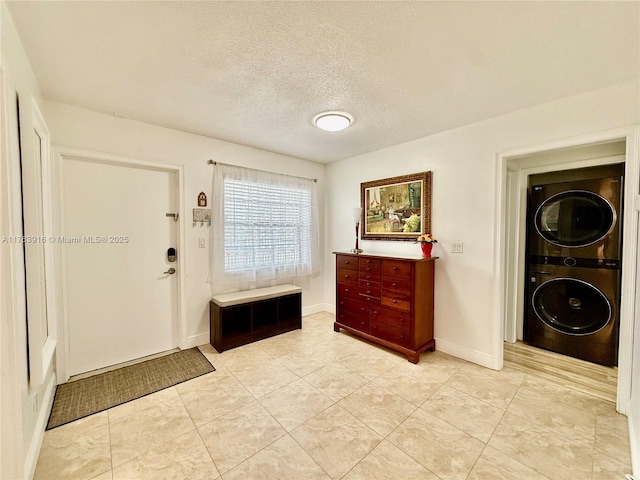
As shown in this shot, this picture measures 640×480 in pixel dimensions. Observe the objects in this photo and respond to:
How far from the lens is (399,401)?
2111 millimetres

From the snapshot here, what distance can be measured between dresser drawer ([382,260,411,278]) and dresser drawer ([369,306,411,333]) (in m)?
0.39

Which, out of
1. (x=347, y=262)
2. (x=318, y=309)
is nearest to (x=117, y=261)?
(x=347, y=262)

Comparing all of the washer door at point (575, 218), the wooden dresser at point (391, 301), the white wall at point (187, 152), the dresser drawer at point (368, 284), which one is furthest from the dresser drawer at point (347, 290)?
the washer door at point (575, 218)

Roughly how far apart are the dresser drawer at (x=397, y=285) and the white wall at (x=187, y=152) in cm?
204

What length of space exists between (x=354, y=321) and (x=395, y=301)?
0.68m

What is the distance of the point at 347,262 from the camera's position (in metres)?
3.40

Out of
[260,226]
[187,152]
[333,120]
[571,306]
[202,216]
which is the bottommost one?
[571,306]

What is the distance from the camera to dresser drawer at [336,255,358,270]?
330 centimetres

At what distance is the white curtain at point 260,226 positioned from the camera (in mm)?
3176

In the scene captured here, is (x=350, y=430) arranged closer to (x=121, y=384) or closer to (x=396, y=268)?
(x=396, y=268)

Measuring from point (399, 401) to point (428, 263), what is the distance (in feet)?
4.54

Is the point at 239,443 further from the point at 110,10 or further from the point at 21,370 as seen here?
the point at 110,10

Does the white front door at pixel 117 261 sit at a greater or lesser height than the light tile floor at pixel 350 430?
greater

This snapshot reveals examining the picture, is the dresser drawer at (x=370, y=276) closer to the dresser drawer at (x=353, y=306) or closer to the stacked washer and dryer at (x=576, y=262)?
the dresser drawer at (x=353, y=306)
